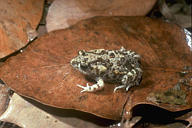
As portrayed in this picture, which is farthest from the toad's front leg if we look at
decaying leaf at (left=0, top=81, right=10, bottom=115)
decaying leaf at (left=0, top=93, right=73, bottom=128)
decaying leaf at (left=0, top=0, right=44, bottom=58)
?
decaying leaf at (left=0, top=0, right=44, bottom=58)

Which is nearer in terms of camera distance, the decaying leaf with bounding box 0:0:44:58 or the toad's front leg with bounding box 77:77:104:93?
the toad's front leg with bounding box 77:77:104:93

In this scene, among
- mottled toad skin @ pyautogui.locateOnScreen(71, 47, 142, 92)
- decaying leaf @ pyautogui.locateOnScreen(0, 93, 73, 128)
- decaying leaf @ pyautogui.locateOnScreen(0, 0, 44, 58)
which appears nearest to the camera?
decaying leaf @ pyautogui.locateOnScreen(0, 93, 73, 128)

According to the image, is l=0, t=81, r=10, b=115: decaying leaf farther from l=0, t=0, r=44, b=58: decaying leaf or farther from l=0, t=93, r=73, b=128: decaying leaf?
l=0, t=0, r=44, b=58: decaying leaf

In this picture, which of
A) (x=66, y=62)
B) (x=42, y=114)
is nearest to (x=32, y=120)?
(x=42, y=114)

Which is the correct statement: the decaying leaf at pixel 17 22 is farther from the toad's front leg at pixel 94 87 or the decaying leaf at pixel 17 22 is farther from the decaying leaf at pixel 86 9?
the toad's front leg at pixel 94 87

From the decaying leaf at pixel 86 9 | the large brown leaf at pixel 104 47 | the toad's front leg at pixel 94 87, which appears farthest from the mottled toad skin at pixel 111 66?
the decaying leaf at pixel 86 9

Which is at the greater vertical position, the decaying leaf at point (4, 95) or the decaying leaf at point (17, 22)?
the decaying leaf at point (17, 22)
